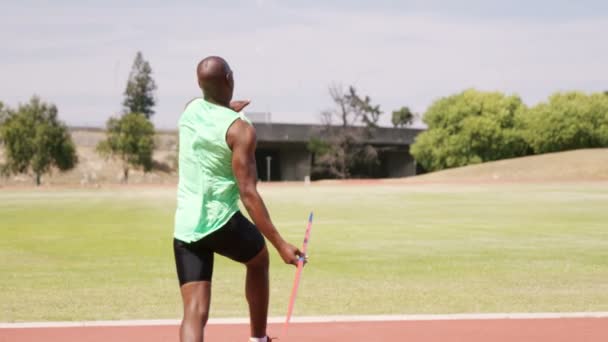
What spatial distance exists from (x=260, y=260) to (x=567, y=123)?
88.5m

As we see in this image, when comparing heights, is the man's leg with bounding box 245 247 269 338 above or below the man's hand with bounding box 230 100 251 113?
below

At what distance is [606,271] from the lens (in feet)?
38.3

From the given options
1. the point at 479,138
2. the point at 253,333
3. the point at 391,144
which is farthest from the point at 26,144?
the point at 253,333

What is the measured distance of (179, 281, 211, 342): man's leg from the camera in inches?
190

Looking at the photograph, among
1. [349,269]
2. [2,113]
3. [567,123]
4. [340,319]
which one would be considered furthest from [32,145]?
[340,319]

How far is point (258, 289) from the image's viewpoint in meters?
5.34

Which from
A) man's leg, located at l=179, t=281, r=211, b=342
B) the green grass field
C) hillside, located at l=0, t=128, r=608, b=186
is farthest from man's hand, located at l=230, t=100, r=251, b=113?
hillside, located at l=0, t=128, r=608, b=186

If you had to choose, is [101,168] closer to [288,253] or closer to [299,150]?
[299,150]

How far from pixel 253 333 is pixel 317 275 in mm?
6061

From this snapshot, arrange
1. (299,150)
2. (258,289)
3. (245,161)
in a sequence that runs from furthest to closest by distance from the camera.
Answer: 1. (299,150)
2. (258,289)
3. (245,161)

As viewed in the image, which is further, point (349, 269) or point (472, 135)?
point (472, 135)

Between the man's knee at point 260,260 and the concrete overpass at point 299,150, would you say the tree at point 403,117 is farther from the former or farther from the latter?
the man's knee at point 260,260

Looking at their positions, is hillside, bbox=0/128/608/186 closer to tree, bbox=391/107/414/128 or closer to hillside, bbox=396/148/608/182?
hillside, bbox=396/148/608/182

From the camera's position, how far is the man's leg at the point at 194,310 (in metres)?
4.82
